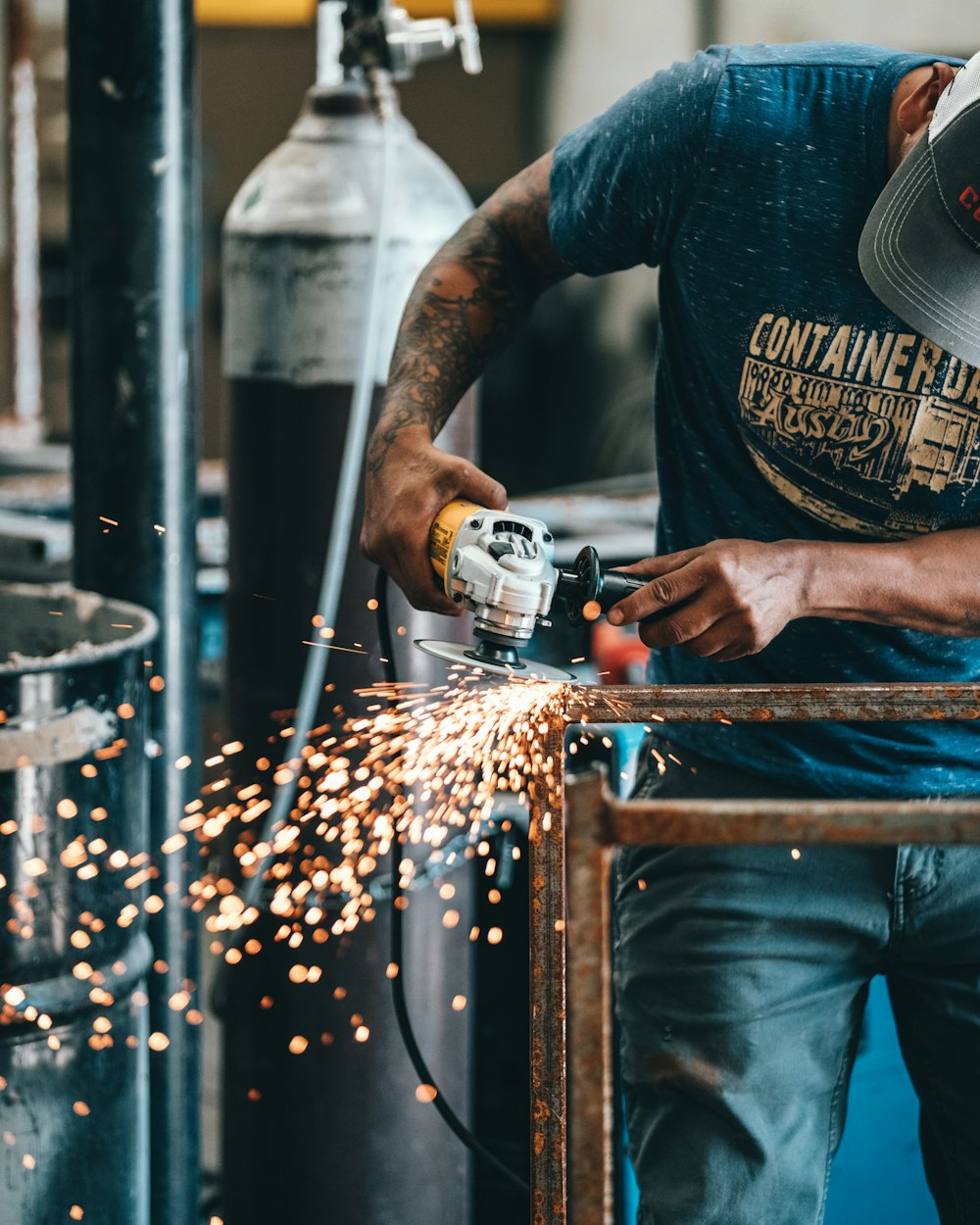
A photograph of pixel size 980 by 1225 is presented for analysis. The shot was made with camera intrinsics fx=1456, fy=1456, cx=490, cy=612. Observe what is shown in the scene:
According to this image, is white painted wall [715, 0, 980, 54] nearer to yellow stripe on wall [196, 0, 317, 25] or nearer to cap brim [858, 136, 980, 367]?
yellow stripe on wall [196, 0, 317, 25]

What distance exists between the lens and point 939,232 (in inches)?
55.3

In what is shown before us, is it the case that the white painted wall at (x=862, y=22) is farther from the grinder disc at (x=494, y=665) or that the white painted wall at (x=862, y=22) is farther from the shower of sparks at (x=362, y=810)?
the grinder disc at (x=494, y=665)

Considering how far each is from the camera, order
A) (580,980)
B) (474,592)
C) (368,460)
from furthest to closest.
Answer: (368,460)
(474,592)
(580,980)

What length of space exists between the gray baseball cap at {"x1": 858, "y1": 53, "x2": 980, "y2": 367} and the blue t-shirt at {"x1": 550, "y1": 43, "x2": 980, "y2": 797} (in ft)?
0.30

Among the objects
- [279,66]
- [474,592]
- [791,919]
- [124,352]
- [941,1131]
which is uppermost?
[279,66]

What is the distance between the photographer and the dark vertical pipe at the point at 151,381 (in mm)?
2068

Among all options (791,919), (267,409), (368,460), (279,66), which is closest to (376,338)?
(267,409)

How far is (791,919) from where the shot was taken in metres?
1.62

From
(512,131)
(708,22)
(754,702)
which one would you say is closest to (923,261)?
(754,702)

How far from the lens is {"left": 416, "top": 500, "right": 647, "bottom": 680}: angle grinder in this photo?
4.72 feet

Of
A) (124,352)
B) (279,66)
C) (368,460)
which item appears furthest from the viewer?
(279,66)

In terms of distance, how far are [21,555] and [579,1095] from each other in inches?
75.7

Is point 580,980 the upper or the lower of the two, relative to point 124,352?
lower

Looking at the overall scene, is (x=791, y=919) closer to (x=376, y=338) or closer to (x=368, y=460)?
(x=368, y=460)
